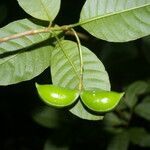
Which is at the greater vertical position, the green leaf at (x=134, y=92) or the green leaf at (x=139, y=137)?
the green leaf at (x=134, y=92)

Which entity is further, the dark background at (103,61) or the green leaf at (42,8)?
the dark background at (103,61)

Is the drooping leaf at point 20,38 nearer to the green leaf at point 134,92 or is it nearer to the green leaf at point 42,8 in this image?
the green leaf at point 42,8

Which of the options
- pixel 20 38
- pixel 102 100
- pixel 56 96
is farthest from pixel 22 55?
pixel 102 100

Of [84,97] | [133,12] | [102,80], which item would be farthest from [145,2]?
[84,97]

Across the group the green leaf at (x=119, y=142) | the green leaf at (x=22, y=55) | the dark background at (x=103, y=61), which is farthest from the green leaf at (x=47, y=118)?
the green leaf at (x=22, y=55)

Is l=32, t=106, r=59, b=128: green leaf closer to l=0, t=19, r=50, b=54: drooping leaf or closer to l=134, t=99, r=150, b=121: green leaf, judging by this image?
l=134, t=99, r=150, b=121: green leaf

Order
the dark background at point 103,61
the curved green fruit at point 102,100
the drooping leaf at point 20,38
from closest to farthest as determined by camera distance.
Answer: the curved green fruit at point 102,100, the drooping leaf at point 20,38, the dark background at point 103,61

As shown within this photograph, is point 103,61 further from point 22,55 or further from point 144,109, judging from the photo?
point 22,55
